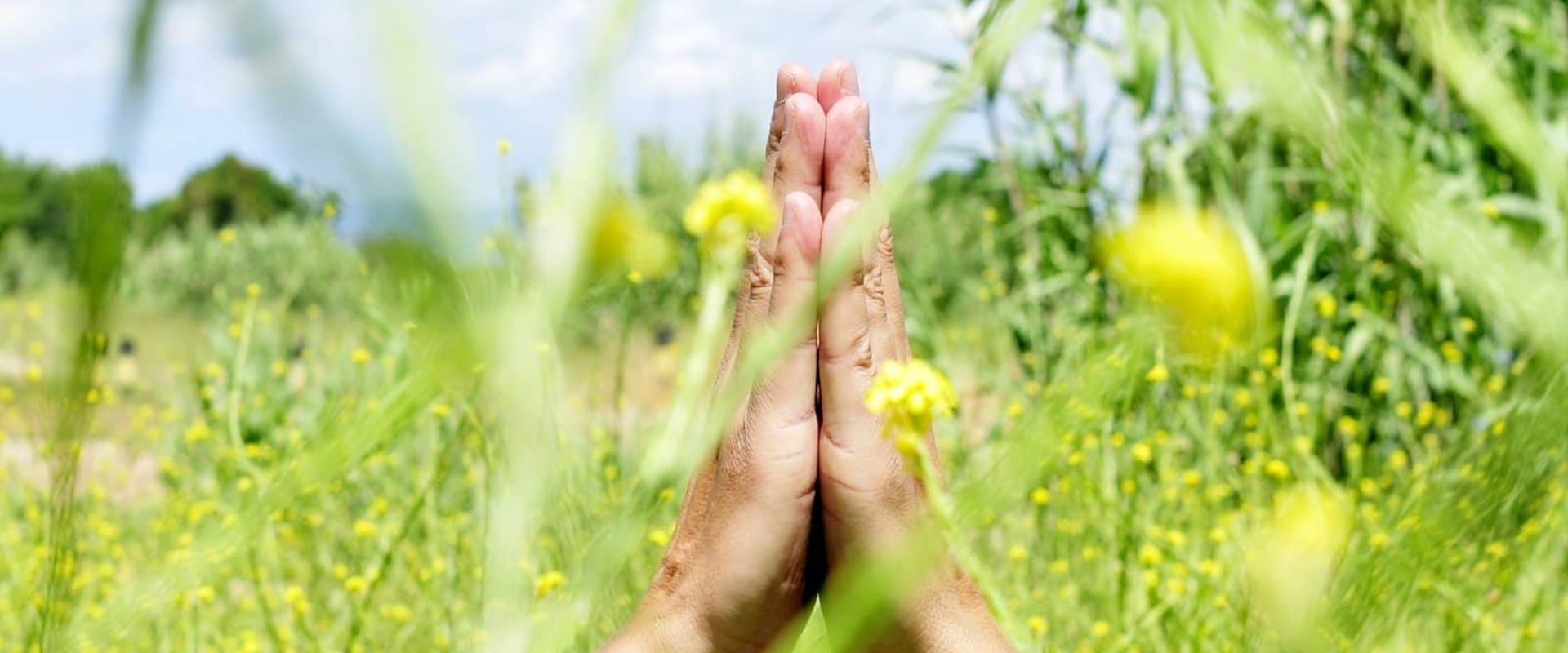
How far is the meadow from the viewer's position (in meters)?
0.16

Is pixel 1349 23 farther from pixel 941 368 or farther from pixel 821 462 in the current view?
pixel 821 462

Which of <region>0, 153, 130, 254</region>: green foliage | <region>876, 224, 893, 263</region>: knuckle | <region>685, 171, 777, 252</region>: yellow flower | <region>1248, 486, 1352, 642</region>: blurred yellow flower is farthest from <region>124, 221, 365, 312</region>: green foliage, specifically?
<region>1248, 486, 1352, 642</region>: blurred yellow flower

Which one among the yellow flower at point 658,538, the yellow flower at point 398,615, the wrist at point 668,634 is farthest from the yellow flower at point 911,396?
the yellow flower at point 398,615

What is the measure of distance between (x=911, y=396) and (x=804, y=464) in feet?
0.66

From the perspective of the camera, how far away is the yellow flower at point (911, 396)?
0.39 metres

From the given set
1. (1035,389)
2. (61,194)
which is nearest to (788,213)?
(61,194)

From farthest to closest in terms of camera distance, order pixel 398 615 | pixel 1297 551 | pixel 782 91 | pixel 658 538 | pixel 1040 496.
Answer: pixel 1040 496, pixel 398 615, pixel 658 538, pixel 1297 551, pixel 782 91

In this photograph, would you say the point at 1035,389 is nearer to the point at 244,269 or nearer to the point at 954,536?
the point at 954,536

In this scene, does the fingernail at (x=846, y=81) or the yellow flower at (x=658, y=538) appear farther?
the yellow flower at (x=658, y=538)

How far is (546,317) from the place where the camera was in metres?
0.15

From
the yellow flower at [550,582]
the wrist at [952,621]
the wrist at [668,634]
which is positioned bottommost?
the yellow flower at [550,582]

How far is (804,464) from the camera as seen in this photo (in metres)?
0.59

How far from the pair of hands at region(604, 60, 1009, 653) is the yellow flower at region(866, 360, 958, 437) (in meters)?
0.10

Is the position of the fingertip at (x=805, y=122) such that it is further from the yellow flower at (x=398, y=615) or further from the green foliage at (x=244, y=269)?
Result: the yellow flower at (x=398, y=615)
